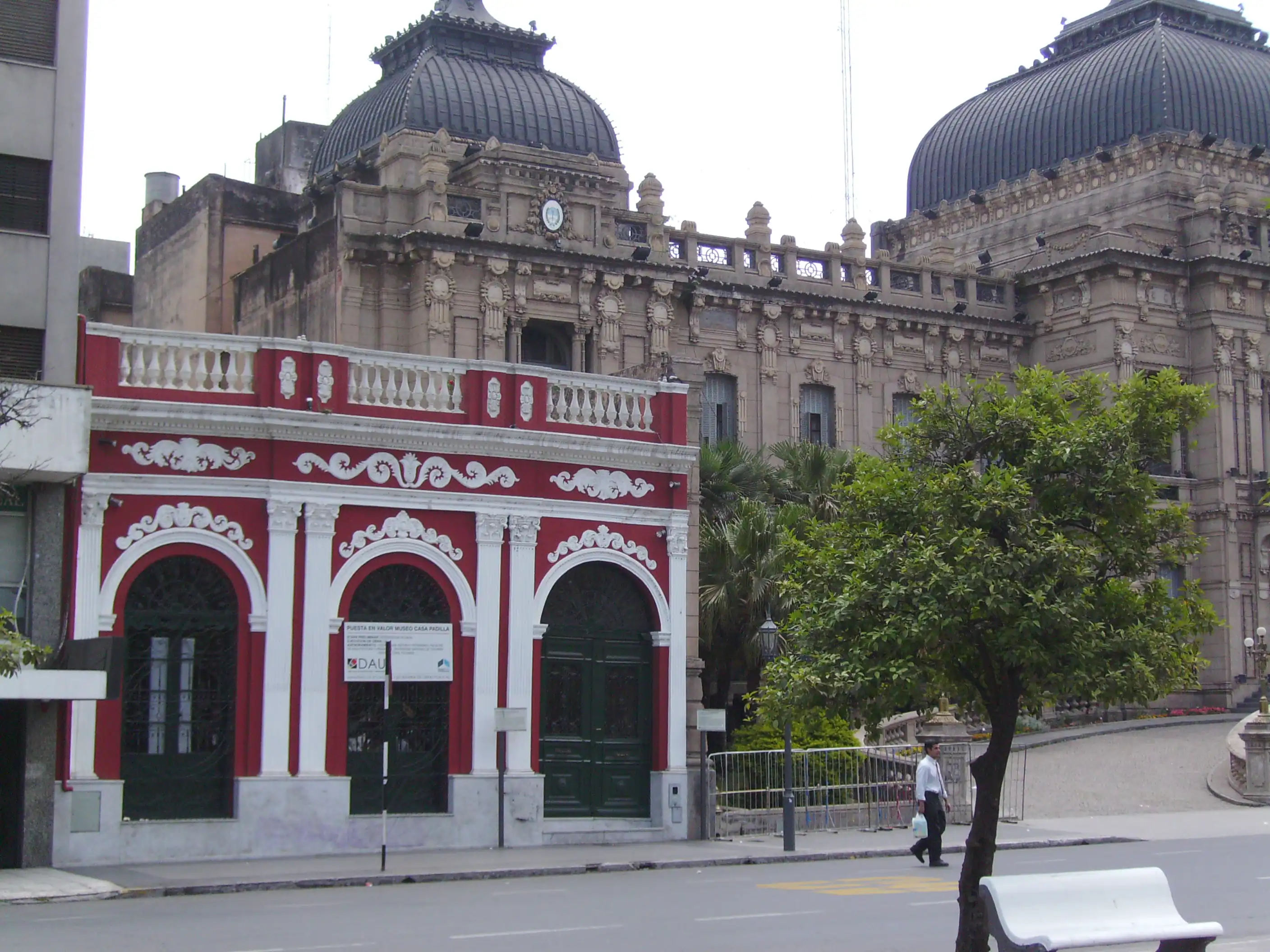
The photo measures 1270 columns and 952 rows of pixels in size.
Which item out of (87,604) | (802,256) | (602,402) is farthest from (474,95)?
(87,604)

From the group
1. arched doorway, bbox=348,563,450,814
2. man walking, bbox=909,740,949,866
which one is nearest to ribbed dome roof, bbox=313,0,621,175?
arched doorway, bbox=348,563,450,814

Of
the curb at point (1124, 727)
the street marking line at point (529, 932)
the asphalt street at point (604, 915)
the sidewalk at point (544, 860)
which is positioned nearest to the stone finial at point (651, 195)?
the curb at point (1124, 727)

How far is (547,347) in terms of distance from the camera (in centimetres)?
4647

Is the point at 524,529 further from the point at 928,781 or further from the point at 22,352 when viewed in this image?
Answer: the point at 22,352

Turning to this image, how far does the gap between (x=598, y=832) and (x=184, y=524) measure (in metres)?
7.69

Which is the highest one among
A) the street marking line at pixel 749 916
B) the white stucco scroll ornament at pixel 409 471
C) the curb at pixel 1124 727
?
the white stucco scroll ornament at pixel 409 471

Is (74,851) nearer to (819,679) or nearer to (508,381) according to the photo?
(508,381)

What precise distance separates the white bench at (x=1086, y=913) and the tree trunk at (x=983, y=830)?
0.40 metres

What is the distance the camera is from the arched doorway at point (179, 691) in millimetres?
24125

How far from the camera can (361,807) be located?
25.6 metres

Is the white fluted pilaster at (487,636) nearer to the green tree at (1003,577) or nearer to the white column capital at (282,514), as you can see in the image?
the white column capital at (282,514)

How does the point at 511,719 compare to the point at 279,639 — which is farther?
the point at 511,719

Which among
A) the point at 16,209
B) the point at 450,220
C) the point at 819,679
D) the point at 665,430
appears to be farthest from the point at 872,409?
the point at 819,679

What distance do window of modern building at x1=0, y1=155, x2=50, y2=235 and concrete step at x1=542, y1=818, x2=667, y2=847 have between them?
435 inches
